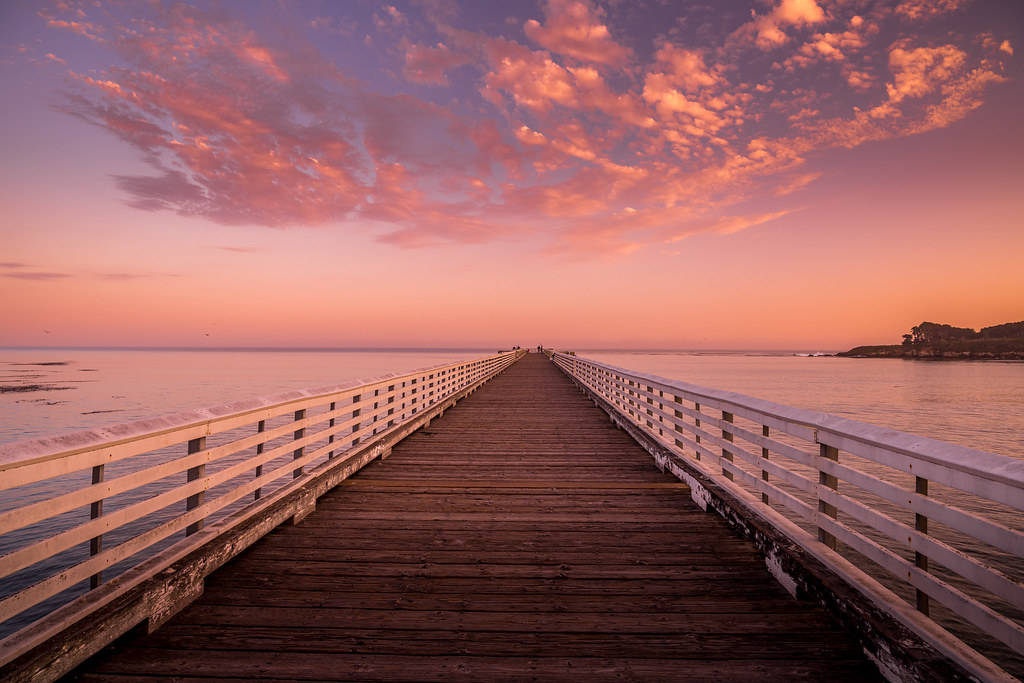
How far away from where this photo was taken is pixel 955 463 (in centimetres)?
224

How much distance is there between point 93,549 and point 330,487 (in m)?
2.96

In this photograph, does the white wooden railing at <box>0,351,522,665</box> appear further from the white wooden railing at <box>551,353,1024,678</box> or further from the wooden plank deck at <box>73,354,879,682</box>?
the white wooden railing at <box>551,353,1024,678</box>

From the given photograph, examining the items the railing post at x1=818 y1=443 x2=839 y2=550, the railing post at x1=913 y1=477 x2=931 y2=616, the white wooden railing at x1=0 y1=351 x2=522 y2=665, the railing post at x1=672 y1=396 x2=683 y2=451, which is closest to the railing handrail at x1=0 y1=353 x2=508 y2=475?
the white wooden railing at x1=0 y1=351 x2=522 y2=665

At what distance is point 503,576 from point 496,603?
0.39m

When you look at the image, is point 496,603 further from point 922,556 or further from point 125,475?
point 922,556

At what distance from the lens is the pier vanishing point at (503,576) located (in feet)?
7.72

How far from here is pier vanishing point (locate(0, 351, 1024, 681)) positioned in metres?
2.35

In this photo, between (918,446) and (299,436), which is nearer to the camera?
(918,446)

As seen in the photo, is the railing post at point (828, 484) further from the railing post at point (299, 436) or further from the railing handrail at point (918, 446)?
the railing post at point (299, 436)

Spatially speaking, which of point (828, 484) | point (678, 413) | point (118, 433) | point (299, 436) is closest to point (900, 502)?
point (828, 484)

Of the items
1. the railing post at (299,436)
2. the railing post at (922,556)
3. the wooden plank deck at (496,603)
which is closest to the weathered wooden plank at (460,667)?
the wooden plank deck at (496,603)

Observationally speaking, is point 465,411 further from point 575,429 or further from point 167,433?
point 167,433

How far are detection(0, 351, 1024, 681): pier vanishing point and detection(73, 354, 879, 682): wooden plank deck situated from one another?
2 cm

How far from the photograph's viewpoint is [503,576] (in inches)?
145
